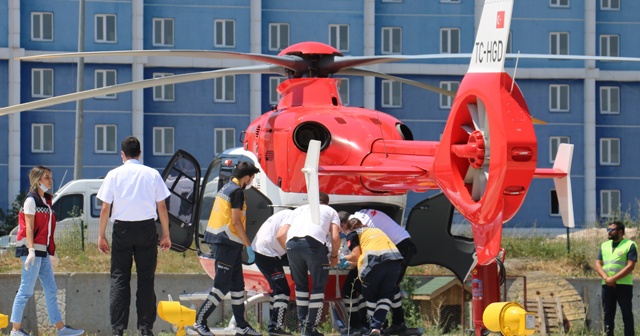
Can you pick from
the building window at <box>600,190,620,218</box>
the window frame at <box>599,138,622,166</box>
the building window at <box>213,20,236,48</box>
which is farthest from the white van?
the window frame at <box>599,138,622,166</box>

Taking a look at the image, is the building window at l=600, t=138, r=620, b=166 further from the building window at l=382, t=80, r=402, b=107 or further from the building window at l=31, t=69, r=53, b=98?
the building window at l=31, t=69, r=53, b=98

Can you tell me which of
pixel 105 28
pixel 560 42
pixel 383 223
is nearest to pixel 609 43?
pixel 560 42

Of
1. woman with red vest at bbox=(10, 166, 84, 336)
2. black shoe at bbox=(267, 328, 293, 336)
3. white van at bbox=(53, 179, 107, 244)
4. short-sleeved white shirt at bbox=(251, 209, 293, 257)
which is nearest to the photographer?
woman with red vest at bbox=(10, 166, 84, 336)

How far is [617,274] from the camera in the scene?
17938 millimetres

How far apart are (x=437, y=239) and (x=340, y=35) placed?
34517 millimetres

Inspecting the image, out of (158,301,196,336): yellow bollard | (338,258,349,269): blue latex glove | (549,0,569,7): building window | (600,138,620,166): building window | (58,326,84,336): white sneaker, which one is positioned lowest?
(58,326,84,336): white sneaker

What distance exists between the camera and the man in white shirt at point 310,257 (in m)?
14.5

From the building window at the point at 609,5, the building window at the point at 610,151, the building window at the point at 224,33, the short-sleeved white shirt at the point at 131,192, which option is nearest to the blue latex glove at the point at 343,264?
the short-sleeved white shirt at the point at 131,192

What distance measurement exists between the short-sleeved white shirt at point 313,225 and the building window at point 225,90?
36312mm

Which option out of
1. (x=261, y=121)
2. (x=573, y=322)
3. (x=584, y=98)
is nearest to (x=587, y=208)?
(x=584, y=98)

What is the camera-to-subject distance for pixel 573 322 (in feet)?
68.0

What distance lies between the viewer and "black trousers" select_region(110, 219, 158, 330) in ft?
42.8

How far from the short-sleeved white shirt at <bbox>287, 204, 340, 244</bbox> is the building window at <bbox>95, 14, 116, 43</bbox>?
36477 millimetres

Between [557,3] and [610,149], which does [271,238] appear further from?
[610,149]
